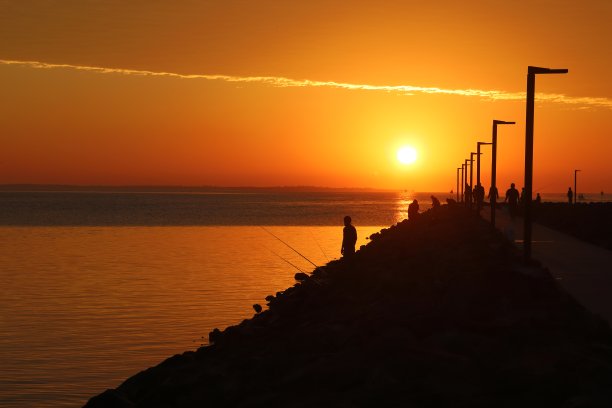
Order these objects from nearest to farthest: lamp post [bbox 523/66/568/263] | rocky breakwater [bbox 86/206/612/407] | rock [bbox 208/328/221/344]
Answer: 1. rocky breakwater [bbox 86/206/612/407]
2. lamp post [bbox 523/66/568/263]
3. rock [bbox 208/328/221/344]

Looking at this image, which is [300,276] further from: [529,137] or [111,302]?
[529,137]

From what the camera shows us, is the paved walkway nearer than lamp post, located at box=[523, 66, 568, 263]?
Yes

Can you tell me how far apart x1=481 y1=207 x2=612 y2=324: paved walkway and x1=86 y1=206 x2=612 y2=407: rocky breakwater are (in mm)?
818

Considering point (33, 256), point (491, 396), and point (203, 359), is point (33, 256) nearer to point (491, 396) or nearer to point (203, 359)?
point (203, 359)

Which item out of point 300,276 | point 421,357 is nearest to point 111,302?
point 300,276

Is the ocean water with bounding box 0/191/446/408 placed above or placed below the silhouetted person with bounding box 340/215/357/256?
below

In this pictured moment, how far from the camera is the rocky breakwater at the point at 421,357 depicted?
9625 millimetres

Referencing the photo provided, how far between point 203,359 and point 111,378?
72.6 inches

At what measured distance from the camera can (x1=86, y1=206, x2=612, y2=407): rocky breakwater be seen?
9625mm

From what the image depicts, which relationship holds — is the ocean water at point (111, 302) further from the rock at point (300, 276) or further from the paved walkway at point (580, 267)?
the paved walkway at point (580, 267)

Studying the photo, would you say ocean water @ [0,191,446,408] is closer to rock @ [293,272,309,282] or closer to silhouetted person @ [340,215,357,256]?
rock @ [293,272,309,282]

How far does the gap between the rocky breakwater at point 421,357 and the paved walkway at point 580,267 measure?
2.68ft

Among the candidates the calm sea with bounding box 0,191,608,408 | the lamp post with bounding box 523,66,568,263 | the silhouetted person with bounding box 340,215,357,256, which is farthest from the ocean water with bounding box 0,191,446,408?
the lamp post with bounding box 523,66,568,263

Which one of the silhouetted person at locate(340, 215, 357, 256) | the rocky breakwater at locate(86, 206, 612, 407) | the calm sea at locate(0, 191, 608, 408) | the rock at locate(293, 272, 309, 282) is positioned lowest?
the calm sea at locate(0, 191, 608, 408)
